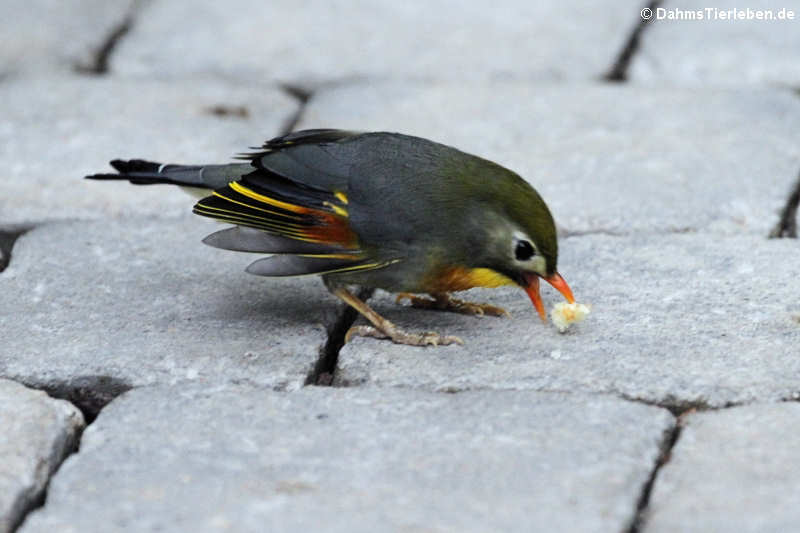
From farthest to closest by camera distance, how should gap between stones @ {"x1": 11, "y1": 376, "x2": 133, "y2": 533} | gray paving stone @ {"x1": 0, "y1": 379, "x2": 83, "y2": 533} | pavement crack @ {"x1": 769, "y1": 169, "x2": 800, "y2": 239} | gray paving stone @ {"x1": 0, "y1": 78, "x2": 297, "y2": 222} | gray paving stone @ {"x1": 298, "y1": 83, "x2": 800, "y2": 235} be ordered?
gray paving stone @ {"x1": 0, "y1": 78, "x2": 297, "y2": 222} < gray paving stone @ {"x1": 298, "y1": 83, "x2": 800, "y2": 235} < pavement crack @ {"x1": 769, "y1": 169, "x2": 800, "y2": 239} < gap between stones @ {"x1": 11, "y1": 376, "x2": 133, "y2": 533} < gray paving stone @ {"x1": 0, "y1": 379, "x2": 83, "y2": 533}

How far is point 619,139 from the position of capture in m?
4.05

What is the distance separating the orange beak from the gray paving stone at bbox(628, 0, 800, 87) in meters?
1.91

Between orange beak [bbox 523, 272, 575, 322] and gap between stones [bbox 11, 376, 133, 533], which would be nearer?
gap between stones [bbox 11, 376, 133, 533]

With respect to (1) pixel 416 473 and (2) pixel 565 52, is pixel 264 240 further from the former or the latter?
(2) pixel 565 52

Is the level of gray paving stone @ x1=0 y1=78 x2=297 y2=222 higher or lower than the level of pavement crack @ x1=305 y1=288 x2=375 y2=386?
lower

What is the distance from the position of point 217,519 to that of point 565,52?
3.03 metres

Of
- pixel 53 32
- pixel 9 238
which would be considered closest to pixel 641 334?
pixel 9 238

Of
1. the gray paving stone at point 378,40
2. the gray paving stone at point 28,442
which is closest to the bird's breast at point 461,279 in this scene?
the gray paving stone at point 28,442

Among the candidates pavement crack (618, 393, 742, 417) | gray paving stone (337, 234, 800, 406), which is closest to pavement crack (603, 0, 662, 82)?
gray paving stone (337, 234, 800, 406)

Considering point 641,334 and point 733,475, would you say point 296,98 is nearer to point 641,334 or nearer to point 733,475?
point 641,334

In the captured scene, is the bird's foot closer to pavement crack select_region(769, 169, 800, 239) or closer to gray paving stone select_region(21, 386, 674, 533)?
gray paving stone select_region(21, 386, 674, 533)

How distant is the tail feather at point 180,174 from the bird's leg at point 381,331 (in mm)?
377

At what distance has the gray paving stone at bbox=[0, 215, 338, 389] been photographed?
8.95ft

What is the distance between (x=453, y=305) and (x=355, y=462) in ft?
2.58
